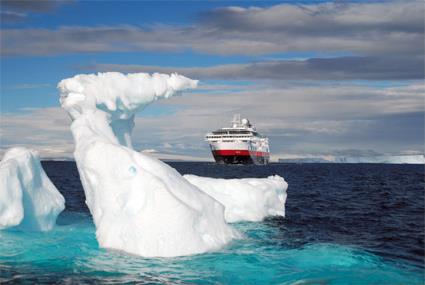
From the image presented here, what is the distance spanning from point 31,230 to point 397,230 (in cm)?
1593

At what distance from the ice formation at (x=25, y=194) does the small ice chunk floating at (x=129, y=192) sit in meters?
2.68

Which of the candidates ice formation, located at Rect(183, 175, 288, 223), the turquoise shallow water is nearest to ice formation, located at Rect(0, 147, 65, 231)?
the turquoise shallow water

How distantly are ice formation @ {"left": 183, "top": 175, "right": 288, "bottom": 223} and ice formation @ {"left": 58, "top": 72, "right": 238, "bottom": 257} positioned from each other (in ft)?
16.7

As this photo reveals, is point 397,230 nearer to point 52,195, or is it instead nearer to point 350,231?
point 350,231

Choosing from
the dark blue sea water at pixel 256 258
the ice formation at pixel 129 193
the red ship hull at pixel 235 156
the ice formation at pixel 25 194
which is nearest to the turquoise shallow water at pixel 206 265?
the dark blue sea water at pixel 256 258

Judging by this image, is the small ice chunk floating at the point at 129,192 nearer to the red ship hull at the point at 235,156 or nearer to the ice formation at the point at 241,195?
the ice formation at the point at 241,195

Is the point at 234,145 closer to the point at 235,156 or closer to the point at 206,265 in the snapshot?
the point at 235,156

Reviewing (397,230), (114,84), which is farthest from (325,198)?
(114,84)

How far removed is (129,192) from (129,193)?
0.12 feet

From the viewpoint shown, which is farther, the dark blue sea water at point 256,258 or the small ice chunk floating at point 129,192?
the small ice chunk floating at point 129,192

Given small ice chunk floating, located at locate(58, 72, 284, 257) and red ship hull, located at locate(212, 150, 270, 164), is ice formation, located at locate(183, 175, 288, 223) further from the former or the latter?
red ship hull, located at locate(212, 150, 270, 164)

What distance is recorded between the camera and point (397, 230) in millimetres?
21984

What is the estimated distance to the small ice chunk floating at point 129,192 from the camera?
15.4 meters

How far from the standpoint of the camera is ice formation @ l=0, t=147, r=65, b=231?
18.0 metres
